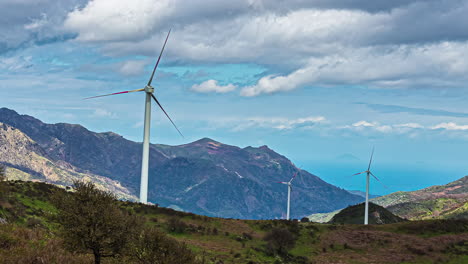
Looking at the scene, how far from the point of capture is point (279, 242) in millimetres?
81188

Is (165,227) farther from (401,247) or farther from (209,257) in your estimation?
(401,247)

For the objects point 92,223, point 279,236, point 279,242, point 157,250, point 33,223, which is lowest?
point 279,242

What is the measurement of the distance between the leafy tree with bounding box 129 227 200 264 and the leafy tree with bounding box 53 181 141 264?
147 cm

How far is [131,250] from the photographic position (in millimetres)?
33375

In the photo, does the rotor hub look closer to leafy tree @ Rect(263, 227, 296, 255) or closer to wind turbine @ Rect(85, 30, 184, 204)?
wind turbine @ Rect(85, 30, 184, 204)

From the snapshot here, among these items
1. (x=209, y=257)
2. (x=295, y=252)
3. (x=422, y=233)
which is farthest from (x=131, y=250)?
(x=422, y=233)

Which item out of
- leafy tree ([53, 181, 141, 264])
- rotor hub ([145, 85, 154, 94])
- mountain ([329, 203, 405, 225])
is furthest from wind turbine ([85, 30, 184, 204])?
mountain ([329, 203, 405, 225])

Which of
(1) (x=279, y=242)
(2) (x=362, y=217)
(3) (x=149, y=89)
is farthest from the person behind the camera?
(2) (x=362, y=217)

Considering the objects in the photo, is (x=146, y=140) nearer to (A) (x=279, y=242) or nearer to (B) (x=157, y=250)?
(A) (x=279, y=242)

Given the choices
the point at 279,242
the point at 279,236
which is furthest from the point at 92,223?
Result: the point at 279,236

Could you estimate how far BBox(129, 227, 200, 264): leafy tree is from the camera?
31.2m

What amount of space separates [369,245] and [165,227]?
3961 centimetres

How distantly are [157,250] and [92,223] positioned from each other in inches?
209

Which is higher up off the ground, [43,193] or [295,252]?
[43,193]
